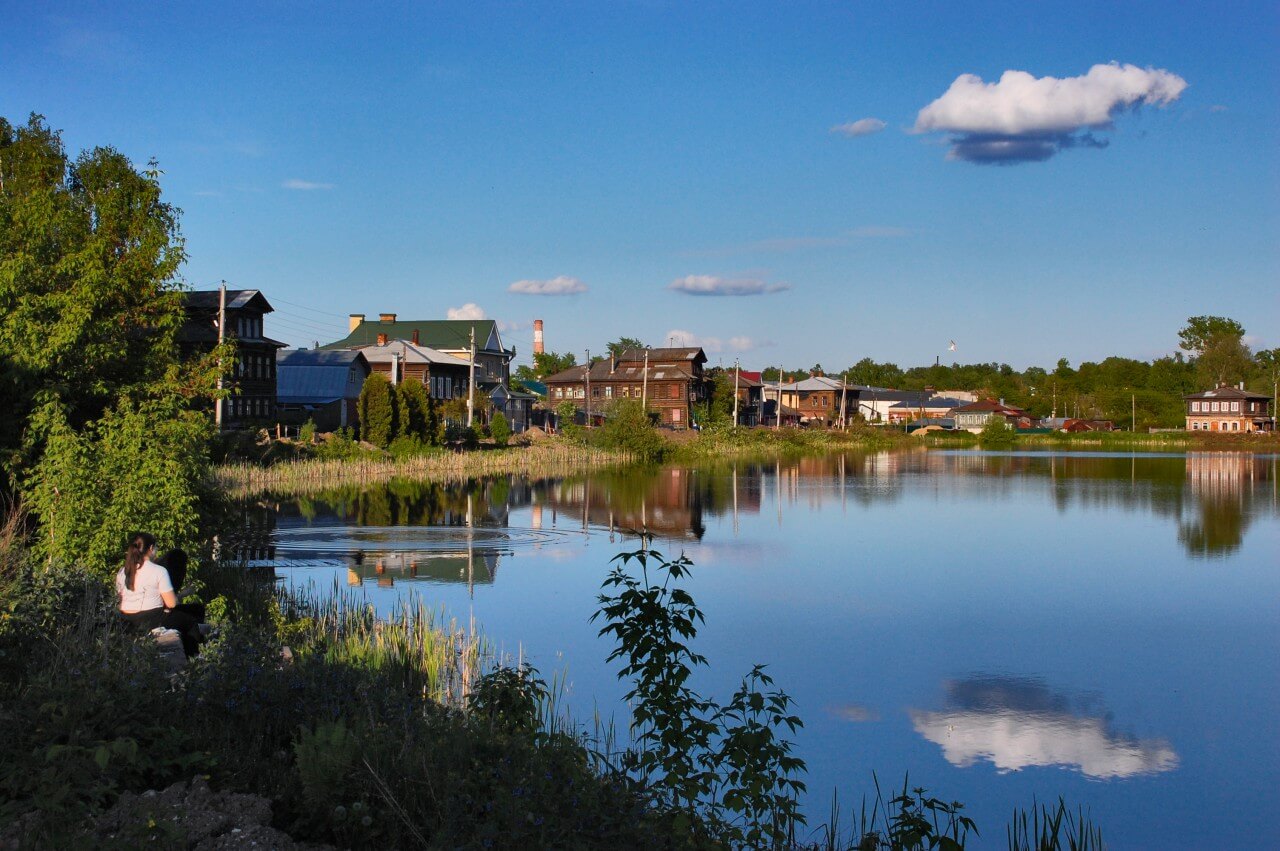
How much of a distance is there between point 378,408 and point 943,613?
117 ft

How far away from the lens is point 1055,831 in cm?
859

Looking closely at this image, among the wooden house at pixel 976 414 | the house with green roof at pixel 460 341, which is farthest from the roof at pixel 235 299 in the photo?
the wooden house at pixel 976 414

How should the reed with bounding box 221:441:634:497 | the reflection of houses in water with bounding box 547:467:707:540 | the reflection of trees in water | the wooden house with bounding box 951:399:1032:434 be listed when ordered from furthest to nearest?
the wooden house with bounding box 951:399:1032:434 < the reed with bounding box 221:441:634:497 < the reflection of trees in water < the reflection of houses in water with bounding box 547:467:707:540

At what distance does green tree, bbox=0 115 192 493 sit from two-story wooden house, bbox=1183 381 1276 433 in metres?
120

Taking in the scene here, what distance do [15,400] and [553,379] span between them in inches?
3367

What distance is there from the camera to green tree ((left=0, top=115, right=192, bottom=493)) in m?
15.0

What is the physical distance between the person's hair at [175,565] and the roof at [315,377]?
54.6 metres

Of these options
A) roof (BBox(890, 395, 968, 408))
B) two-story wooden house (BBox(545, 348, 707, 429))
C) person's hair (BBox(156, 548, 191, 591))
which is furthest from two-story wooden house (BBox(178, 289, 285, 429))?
roof (BBox(890, 395, 968, 408))

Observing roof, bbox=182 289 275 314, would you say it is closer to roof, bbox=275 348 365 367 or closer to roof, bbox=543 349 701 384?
roof, bbox=275 348 365 367

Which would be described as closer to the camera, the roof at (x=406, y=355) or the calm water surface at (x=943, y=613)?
the calm water surface at (x=943, y=613)

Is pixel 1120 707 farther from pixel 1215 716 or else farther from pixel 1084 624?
pixel 1084 624

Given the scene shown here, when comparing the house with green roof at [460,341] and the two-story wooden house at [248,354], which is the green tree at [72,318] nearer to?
the two-story wooden house at [248,354]

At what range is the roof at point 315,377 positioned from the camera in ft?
218

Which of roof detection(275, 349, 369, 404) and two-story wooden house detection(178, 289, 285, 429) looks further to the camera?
roof detection(275, 349, 369, 404)
